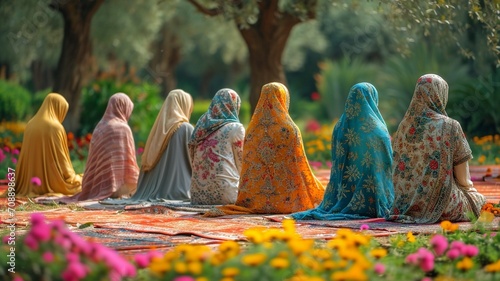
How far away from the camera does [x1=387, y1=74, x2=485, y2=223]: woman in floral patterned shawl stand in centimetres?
805

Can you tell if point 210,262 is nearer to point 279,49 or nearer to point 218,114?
point 218,114

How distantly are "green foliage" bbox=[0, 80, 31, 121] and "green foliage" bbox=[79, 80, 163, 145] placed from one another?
478cm

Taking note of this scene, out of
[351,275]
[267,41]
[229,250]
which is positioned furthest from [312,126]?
[351,275]

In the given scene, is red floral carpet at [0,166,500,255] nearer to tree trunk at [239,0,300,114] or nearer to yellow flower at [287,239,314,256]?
yellow flower at [287,239,314,256]

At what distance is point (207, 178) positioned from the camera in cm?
1007

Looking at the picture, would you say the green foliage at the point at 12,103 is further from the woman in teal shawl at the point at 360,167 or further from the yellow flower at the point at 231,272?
the yellow flower at the point at 231,272

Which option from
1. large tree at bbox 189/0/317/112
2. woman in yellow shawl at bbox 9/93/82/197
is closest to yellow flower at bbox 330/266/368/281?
woman in yellow shawl at bbox 9/93/82/197

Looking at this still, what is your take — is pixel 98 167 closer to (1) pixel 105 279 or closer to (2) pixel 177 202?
(2) pixel 177 202

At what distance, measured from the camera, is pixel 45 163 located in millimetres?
11453

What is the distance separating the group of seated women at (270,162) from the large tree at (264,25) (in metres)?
Result: 4.53

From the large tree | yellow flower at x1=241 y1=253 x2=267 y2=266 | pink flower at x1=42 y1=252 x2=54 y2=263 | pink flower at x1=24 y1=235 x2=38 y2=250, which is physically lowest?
yellow flower at x1=241 y1=253 x2=267 y2=266

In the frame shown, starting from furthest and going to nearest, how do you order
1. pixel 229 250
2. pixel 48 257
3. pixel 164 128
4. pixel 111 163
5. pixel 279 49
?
pixel 279 49, pixel 111 163, pixel 164 128, pixel 229 250, pixel 48 257

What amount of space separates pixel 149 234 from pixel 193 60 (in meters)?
37.8

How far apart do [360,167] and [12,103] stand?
1549cm
